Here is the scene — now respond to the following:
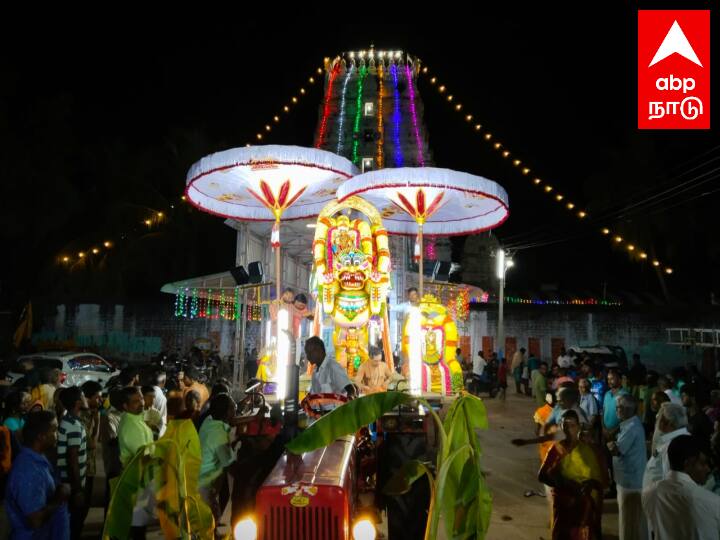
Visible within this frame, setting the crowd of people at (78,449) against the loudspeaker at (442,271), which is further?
the loudspeaker at (442,271)

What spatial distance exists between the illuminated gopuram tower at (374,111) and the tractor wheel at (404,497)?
22.5 meters

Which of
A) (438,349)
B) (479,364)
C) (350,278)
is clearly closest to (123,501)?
(350,278)

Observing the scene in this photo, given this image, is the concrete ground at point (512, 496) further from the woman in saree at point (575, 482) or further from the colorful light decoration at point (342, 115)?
the colorful light decoration at point (342, 115)

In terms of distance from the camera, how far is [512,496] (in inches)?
287

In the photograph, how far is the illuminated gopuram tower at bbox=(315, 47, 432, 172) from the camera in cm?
2889

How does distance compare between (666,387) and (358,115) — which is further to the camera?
(358,115)

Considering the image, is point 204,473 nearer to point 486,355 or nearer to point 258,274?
point 258,274

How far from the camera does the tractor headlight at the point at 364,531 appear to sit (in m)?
3.64

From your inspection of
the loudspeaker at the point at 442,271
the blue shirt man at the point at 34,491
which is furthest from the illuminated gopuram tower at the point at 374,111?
the blue shirt man at the point at 34,491

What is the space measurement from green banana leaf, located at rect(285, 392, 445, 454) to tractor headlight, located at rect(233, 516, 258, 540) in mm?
702

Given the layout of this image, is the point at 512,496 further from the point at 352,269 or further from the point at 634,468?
the point at 352,269

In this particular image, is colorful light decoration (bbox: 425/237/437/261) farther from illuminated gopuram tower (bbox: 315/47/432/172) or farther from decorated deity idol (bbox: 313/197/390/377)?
decorated deity idol (bbox: 313/197/390/377)

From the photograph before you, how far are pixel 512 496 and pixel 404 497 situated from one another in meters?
2.85

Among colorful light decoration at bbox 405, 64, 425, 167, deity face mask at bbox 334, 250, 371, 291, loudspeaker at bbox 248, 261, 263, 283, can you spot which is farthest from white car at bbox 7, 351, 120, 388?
colorful light decoration at bbox 405, 64, 425, 167
